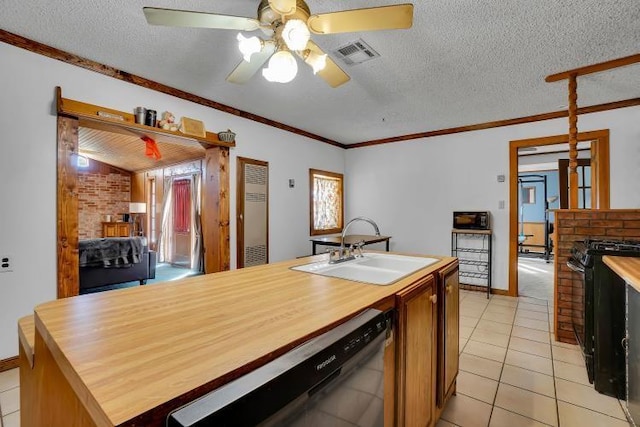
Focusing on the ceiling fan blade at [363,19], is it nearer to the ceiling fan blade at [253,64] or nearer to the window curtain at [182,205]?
the ceiling fan blade at [253,64]

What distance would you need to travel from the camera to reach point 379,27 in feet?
5.36

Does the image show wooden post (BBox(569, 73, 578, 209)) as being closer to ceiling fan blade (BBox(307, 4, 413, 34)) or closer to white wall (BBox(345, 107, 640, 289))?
white wall (BBox(345, 107, 640, 289))

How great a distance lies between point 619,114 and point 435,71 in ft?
8.86

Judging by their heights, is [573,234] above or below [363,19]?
below

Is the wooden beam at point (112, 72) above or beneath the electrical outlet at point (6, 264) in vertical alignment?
above

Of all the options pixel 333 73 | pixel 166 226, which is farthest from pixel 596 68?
pixel 166 226

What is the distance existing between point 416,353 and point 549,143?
4.19 metres

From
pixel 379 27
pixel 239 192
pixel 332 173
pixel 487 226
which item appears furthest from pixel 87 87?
pixel 487 226

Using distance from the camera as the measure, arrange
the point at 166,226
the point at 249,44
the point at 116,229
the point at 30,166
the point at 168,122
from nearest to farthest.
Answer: the point at 249,44, the point at 30,166, the point at 168,122, the point at 166,226, the point at 116,229

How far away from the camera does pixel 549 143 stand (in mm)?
4074

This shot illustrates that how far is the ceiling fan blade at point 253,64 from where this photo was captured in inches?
76.0

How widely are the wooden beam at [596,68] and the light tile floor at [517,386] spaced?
2564 mm

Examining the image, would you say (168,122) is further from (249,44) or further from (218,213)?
(249,44)

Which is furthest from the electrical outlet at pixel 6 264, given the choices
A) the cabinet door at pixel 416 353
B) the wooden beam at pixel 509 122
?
the wooden beam at pixel 509 122
